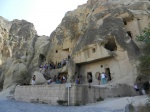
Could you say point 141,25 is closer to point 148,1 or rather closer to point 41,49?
point 148,1

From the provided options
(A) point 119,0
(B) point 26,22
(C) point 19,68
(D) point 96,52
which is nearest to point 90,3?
(A) point 119,0

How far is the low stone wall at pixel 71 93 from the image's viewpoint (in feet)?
38.9

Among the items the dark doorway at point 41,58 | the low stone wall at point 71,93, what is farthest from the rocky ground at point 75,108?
the dark doorway at point 41,58

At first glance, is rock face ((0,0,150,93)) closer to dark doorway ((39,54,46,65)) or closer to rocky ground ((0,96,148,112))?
dark doorway ((39,54,46,65))

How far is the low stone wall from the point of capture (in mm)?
11867

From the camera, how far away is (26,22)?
1623 inches

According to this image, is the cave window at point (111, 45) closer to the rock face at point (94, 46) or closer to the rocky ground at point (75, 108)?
the rock face at point (94, 46)

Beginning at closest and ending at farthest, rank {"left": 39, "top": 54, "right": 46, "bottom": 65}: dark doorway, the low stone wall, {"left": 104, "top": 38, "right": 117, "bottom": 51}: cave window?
the low stone wall → {"left": 104, "top": 38, "right": 117, "bottom": 51}: cave window → {"left": 39, "top": 54, "right": 46, "bottom": 65}: dark doorway

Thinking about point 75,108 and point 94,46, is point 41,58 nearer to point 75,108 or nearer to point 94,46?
point 94,46

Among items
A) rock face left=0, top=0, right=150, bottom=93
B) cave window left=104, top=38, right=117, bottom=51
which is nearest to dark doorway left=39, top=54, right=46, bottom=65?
rock face left=0, top=0, right=150, bottom=93

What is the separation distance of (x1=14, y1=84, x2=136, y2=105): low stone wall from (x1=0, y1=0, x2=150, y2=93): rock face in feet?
7.50

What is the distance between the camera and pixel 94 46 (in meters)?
19.1

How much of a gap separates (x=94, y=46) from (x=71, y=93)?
8475mm

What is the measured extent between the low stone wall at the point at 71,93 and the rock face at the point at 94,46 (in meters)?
2.28
